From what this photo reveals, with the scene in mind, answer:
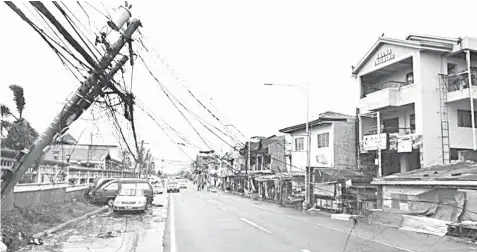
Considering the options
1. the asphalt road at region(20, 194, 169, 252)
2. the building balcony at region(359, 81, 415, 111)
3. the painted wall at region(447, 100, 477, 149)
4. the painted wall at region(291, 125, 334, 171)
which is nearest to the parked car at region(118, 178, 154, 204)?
the asphalt road at region(20, 194, 169, 252)

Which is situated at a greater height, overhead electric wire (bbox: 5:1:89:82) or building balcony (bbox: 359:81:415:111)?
building balcony (bbox: 359:81:415:111)

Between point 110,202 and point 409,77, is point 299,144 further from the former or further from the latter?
point 110,202

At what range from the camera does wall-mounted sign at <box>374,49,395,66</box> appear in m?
29.2

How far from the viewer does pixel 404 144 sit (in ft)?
89.8

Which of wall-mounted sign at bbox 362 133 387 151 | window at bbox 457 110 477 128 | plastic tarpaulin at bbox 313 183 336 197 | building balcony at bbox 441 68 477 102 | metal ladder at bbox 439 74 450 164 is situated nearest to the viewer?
building balcony at bbox 441 68 477 102

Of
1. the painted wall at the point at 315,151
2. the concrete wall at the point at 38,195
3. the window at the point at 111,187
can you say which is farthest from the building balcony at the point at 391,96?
the concrete wall at the point at 38,195

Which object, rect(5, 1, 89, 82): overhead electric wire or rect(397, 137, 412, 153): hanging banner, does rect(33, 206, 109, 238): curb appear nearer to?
rect(5, 1, 89, 82): overhead electric wire

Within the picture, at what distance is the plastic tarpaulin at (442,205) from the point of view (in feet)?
57.0

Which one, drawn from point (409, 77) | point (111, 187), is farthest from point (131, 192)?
point (409, 77)

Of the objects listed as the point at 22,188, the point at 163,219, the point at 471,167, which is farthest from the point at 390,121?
the point at 22,188

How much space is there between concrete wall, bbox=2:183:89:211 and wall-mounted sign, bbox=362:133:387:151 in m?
20.1

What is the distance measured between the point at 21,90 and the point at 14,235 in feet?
41.1

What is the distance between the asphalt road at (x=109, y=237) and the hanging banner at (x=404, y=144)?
53.2 feet

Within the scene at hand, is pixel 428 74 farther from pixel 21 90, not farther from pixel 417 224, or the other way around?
pixel 21 90
